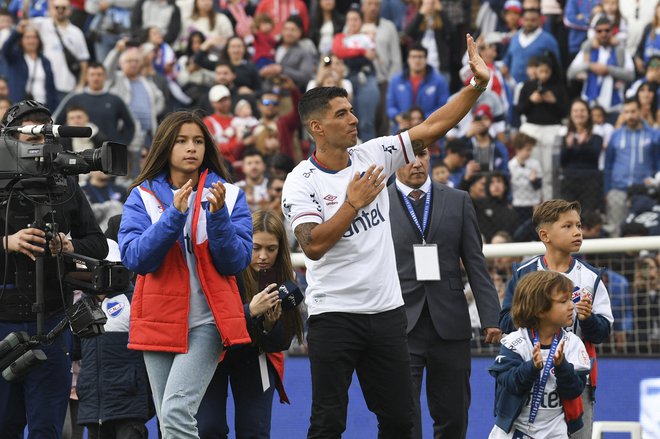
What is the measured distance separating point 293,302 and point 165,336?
91 cm

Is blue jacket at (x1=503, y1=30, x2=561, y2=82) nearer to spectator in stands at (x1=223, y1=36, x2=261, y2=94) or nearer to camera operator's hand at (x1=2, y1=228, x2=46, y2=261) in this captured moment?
spectator in stands at (x1=223, y1=36, x2=261, y2=94)

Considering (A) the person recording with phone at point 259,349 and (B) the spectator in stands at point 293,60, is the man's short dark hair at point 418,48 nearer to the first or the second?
(B) the spectator in stands at point 293,60

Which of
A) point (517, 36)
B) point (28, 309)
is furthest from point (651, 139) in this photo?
point (28, 309)

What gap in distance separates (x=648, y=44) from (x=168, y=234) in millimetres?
9362

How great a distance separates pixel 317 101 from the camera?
269 inches

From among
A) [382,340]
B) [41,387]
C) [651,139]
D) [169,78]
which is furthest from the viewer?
[169,78]

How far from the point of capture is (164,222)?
6.19 meters

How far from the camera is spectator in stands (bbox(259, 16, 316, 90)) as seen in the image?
15648 millimetres

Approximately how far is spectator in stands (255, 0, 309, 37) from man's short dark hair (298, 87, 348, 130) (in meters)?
9.55

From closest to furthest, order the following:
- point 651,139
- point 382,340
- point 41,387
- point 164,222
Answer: point 164,222, point 382,340, point 41,387, point 651,139

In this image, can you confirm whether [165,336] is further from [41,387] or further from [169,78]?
[169,78]

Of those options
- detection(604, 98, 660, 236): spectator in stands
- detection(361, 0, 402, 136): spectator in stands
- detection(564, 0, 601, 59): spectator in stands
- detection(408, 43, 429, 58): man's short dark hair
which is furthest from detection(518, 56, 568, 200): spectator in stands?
detection(361, 0, 402, 136): spectator in stands

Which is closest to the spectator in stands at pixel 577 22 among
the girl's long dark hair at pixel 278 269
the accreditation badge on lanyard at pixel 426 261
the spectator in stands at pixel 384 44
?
the spectator in stands at pixel 384 44

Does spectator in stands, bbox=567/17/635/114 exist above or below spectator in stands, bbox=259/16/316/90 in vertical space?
below
